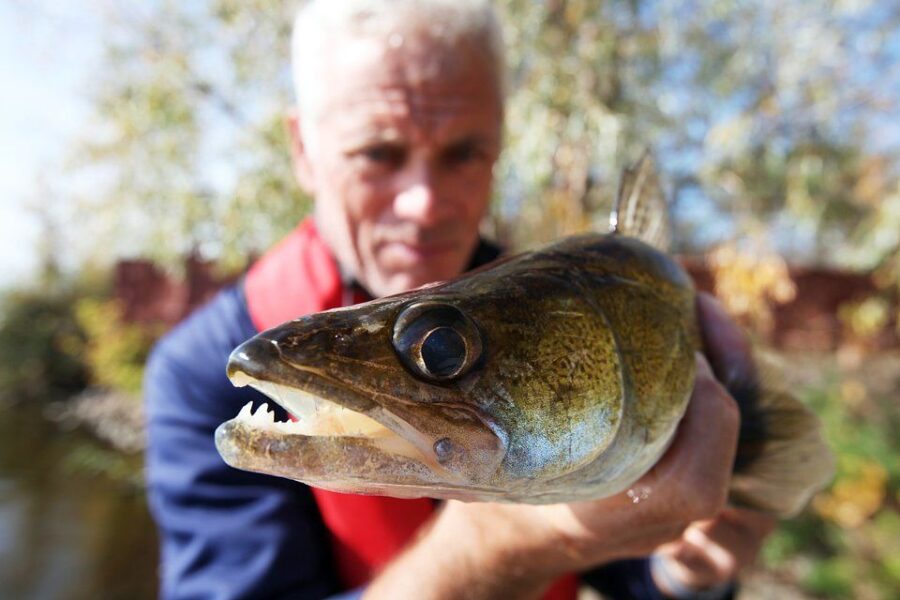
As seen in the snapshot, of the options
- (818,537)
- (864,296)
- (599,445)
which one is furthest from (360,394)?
(864,296)

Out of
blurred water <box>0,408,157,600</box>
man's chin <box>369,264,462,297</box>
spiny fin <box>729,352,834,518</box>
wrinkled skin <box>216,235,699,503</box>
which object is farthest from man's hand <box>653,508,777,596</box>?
blurred water <box>0,408,157,600</box>

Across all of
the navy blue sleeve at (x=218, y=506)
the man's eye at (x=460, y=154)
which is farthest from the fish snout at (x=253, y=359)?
the man's eye at (x=460, y=154)

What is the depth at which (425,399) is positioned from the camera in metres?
0.88

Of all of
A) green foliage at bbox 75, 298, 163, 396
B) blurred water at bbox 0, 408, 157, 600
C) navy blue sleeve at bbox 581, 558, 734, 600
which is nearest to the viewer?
navy blue sleeve at bbox 581, 558, 734, 600

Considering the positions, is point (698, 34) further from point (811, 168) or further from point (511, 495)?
point (511, 495)

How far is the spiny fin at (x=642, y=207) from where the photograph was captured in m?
1.60

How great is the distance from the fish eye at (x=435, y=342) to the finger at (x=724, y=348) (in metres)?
0.91

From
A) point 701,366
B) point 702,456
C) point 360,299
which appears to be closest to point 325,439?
point 702,456

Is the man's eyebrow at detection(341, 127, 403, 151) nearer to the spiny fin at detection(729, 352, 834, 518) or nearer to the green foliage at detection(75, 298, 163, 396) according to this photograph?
the spiny fin at detection(729, 352, 834, 518)

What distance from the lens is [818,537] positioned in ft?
17.4

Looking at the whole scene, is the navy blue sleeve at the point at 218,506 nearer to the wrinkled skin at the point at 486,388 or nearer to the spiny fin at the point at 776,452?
the wrinkled skin at the point at 486,388

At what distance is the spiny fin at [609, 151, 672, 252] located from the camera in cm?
160

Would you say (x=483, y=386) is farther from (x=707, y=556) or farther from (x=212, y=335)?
(x=707, y=556)

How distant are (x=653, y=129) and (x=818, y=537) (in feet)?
15.2
